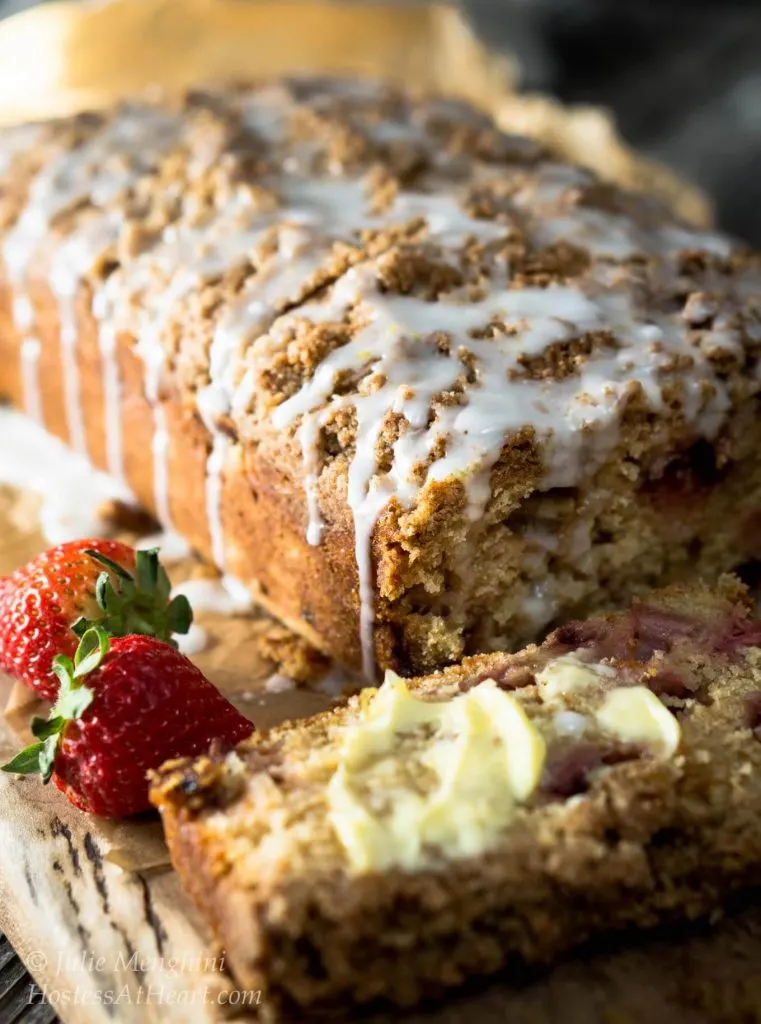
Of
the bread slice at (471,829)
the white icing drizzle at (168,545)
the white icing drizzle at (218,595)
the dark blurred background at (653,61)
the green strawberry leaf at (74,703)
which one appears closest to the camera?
the bread slice at (471,829)

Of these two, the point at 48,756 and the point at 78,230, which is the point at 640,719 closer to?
the point at 48,756

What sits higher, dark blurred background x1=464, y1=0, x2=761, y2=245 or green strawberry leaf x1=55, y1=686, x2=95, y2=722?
dark blurred background x1=464, y1=0, x2=761, y2=245

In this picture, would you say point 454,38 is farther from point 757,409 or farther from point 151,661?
point 151,661

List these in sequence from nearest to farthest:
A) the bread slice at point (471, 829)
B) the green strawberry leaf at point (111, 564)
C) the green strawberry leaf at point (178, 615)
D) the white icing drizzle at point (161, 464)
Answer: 1. the bread slice at point (471, 829)
2. the green strawberry leaf at point (111, 564)
3. the green strawberry leaf at point (178, 615)
4. the white icing drizzle at point (161, 464)

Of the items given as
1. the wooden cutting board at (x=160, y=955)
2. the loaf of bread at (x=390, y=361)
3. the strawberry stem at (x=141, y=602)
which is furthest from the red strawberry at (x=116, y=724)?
the loaf of bread at (x=390, y=361)

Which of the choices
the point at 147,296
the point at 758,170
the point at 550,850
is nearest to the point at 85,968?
the point at 550,850

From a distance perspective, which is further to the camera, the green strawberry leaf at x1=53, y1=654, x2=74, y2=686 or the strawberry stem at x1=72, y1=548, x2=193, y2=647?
the strawberry stem at x1=72, y1=548, x2=193, y2=647

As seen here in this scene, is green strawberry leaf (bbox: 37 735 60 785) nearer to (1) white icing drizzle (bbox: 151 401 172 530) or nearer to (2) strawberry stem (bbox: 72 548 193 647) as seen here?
(2) strawberry stem (bbox: 72 548 193 647)

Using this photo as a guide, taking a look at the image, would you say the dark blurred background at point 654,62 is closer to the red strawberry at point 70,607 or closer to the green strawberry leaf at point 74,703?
the red strawberry at point 70,607

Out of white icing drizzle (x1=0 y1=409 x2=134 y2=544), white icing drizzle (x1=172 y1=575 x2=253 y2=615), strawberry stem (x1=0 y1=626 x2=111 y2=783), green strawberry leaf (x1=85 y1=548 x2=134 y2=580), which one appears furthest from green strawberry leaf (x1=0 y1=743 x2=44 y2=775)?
white icing drizzle (x1=0 y1=409 x2=134 y2=544)
